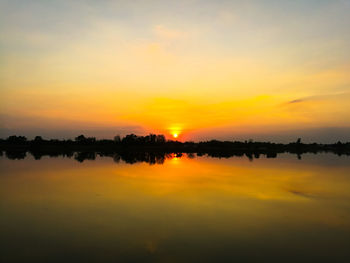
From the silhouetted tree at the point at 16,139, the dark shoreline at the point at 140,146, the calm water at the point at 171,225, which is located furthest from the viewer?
the silhouetted tree at the point at 16,139

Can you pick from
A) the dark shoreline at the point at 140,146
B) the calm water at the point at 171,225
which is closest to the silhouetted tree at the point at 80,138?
the dark shoreline at the point at 140,146

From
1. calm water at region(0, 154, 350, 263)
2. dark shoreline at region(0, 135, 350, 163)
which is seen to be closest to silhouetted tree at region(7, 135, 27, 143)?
dark shoreline at region(0, 135, 350, 163)

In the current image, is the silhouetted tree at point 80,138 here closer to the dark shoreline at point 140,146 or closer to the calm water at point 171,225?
the dark shoreline at point 140,146

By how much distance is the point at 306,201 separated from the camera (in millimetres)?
13977

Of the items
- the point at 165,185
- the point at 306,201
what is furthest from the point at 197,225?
the point at 165,185

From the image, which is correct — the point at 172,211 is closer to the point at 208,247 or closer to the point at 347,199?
the point at 208,247

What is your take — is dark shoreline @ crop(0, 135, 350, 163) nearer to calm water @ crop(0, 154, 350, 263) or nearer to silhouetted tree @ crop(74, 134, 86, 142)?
silhouetted tree @ crop(74, 134, 86, 142)

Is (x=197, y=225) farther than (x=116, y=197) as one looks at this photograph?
No

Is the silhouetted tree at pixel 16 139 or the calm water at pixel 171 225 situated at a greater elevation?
the silhouetted tree at pixel 16 139

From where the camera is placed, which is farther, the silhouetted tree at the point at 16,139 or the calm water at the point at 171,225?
the silhouetted tree at the point at 16,139

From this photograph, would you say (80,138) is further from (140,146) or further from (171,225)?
(171,225)

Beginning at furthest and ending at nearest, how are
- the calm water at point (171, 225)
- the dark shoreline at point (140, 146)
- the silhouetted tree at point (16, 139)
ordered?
1. the silhouetted tree at point (16, 139)
2. the dark shoreline at point (140, 146)
3. the calm water at point (171, 225)

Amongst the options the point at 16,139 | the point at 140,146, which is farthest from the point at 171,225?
the point at 16,139

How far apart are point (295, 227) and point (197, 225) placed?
11.3ft
